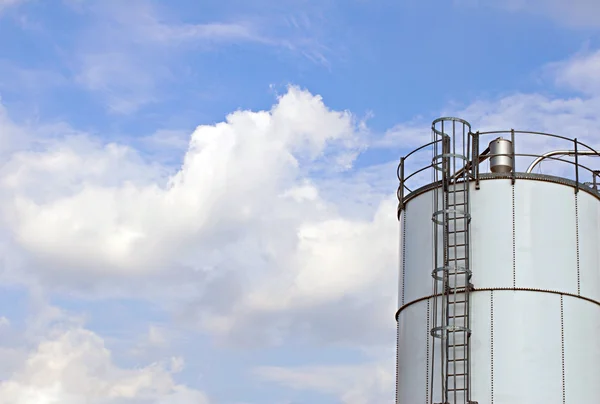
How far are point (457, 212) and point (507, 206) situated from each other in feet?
4.32

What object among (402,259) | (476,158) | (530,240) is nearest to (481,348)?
(530,240)

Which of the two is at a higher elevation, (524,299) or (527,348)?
(524,299)

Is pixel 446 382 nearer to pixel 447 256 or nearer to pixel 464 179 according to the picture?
pixel 447 256

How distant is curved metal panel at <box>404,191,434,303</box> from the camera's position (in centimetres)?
2352

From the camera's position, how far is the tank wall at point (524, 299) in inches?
855

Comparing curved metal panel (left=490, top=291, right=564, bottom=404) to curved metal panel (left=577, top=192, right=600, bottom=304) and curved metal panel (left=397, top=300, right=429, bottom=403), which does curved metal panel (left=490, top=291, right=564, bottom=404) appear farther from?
curved metal panel (left=397, top=300, right=429, bottom=403)

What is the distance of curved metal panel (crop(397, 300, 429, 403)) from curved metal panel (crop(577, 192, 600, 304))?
417cm

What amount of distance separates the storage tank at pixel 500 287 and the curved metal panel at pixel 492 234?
0.03 meters

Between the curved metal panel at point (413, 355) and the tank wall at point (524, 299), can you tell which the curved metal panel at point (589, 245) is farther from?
the curved metal panel at point (413, 355)

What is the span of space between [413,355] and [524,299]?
131 inches

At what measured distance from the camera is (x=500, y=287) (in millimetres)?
22281

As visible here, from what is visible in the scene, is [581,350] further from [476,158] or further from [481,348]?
[476,158]

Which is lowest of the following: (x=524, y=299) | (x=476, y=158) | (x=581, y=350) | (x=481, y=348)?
(x=481, y=348)

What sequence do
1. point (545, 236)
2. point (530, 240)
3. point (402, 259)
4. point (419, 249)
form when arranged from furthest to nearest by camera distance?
1. point (402, 259)
2. point (419, 249)
3. point (545, 236)
4. point (530, 240)
